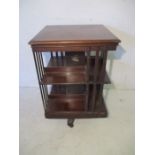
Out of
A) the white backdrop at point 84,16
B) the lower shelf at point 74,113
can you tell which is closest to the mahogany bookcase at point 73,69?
the lower shelf at point 74,113

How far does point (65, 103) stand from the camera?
1.51 metres

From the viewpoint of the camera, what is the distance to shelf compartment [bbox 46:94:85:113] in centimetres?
146

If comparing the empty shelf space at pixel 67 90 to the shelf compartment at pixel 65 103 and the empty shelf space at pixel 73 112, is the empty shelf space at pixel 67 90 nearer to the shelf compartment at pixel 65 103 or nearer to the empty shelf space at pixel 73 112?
the shelf compartment at pixel 65 103

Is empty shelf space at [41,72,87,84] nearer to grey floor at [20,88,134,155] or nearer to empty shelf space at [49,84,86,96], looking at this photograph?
empty shelf space at [49,84,86,96]

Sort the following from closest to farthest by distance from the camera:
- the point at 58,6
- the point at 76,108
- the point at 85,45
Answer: the point at 85,45, the point at 76,108, the point at 58,6

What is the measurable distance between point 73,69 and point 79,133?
0.51m

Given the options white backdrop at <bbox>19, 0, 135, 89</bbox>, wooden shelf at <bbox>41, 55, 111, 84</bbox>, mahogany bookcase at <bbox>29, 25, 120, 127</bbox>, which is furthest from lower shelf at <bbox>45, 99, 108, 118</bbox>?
white backdrop at <bbox>19, 0, 135, 89</bbox>
